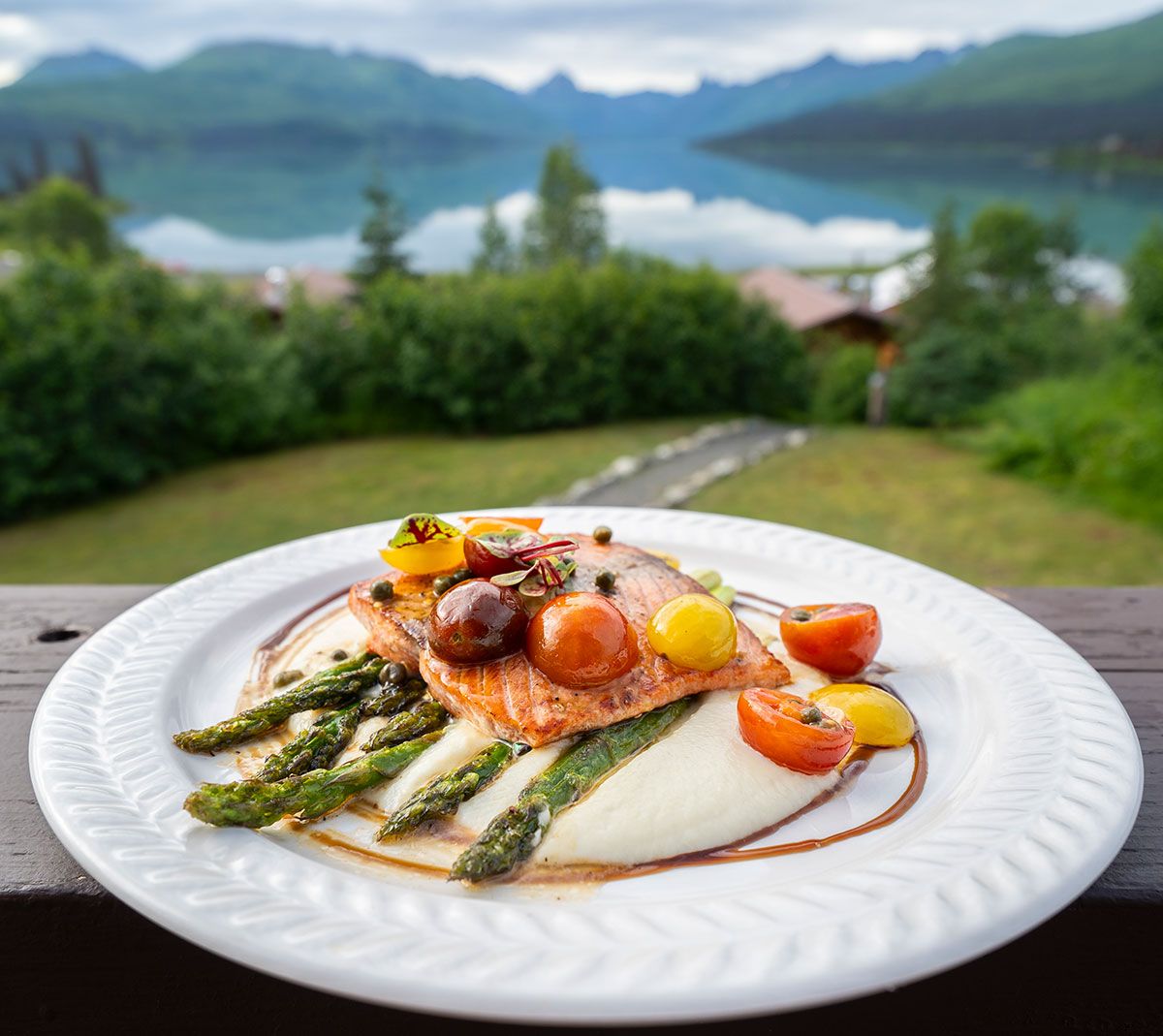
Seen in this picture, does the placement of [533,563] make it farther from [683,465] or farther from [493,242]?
[493,242]

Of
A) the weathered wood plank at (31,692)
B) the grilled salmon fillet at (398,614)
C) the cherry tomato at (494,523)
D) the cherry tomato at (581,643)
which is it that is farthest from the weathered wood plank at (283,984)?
the cherry tomato at (494,523)

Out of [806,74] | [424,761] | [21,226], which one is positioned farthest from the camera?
[806,74]

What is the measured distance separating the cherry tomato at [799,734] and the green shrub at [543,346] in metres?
14.6

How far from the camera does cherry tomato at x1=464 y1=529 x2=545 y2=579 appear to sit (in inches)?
104

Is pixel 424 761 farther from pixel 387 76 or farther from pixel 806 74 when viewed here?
pixel 806 74

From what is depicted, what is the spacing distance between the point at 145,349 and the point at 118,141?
120 meters

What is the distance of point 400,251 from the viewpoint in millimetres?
29969

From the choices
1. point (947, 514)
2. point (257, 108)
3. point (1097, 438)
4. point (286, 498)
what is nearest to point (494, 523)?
point (947, 514)

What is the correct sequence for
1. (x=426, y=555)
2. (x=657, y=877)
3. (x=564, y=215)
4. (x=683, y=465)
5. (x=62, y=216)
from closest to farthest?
(x=657, y=877) < (x=426, y=555) < (x=683, y=465) < (x=564, y=215) < (x=62, y=216)

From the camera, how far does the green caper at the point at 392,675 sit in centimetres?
263

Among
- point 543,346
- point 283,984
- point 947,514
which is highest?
point 283,984

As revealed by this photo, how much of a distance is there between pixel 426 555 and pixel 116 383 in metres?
13.2

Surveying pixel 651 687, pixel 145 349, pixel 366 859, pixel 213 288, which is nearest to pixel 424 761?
pixel 366 859

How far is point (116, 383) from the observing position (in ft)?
45.3
